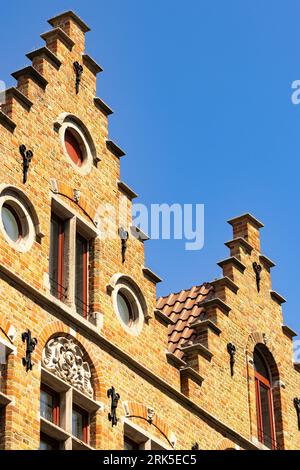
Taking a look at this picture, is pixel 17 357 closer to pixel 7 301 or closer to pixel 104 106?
pixel 7 301

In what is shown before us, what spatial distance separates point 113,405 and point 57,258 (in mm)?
2411

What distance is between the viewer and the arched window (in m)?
28.3

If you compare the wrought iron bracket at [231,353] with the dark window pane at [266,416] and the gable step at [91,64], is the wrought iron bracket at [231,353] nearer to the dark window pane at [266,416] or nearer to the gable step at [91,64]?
the dark window pane at [266,416]

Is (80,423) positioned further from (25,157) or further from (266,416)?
(266,416)

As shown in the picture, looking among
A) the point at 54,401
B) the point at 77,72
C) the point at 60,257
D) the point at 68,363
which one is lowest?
the point at 54,401

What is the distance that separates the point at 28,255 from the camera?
23.5 m

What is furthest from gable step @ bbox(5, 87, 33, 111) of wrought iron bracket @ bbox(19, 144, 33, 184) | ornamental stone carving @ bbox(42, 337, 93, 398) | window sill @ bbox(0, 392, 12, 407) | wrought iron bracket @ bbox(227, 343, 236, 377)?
wrought iron bracket @ bbox(227, 343, 236, 377)

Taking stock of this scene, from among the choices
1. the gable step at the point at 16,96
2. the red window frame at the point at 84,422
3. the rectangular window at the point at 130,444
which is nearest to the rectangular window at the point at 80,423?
the red window frame at the point at 84,422

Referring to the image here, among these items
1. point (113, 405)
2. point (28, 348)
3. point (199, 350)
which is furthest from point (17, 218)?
point (199, 350)

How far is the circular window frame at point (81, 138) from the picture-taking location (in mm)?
25609

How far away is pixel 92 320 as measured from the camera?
80.9 ft

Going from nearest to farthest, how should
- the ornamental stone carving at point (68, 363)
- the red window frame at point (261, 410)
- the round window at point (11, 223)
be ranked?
the ornamental stone carving at point (68, 363)
the round window at point (11, 223)
the red window frame at point (261, 410)

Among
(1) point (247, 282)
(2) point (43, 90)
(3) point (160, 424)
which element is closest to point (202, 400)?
(3) point (160, 424)

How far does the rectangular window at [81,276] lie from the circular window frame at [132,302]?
1.84 ft
